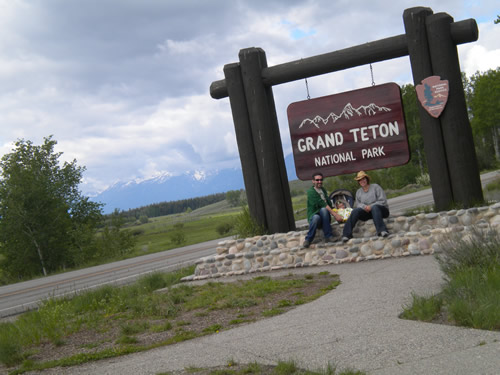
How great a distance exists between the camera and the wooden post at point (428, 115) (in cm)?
1077

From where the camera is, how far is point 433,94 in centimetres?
1070

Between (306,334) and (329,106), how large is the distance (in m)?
7.25

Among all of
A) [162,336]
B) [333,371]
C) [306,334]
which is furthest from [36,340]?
[333,371]

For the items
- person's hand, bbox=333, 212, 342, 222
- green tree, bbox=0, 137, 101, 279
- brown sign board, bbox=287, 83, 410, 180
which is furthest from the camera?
green tree, bbox=0, 137, 101, 279

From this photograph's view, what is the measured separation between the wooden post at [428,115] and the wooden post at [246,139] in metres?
3.81

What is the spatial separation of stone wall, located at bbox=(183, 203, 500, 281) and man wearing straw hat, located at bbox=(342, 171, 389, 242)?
229 mm

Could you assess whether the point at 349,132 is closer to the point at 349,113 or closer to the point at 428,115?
the point at 349,113

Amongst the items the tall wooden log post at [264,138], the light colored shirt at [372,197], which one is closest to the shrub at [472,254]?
the light colored shirt at [372,197]

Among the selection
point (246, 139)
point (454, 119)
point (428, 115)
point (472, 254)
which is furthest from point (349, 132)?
point (472, 254)

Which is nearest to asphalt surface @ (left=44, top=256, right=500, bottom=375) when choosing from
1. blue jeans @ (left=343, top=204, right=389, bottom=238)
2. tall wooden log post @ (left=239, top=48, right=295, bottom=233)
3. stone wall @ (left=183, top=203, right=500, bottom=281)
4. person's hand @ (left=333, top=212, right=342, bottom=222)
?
stone wall @ (left=183, top=203, right=500, bottom=281)

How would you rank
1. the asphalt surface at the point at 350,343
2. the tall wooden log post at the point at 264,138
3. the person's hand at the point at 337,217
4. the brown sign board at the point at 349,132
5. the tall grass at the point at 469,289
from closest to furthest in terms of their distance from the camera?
the asphalt surface at the point at 350,343, the tall grass at the point at 469,289, the person's hand at the point at 337,217, the brown sign board at the point at 349,132, the tall wooden log post at the point at 264,138

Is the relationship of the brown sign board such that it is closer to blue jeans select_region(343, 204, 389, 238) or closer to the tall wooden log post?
the tall wooden log post

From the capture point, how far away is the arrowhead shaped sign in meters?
10.6

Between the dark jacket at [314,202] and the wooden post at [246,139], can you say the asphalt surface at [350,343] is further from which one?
the wooden post at [246,139]
